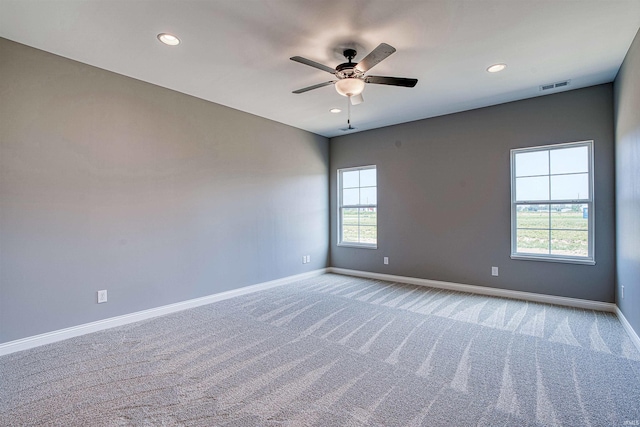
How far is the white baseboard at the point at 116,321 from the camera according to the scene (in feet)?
9.13

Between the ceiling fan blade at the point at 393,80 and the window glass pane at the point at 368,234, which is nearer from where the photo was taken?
the ceiling fan blade at the point at 393,80

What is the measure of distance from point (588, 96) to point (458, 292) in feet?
10.1

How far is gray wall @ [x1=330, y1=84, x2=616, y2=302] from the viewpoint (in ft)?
12.4

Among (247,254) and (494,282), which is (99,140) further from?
(494,282)

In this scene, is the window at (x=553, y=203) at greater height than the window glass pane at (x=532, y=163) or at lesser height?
lesser

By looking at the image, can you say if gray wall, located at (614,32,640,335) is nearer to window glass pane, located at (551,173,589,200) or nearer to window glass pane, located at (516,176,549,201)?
window glass pane, located at (551,173,589,200)

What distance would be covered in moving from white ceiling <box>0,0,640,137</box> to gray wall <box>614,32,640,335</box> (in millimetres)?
267

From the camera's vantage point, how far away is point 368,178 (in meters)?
5.95

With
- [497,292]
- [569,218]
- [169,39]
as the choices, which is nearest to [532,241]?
[569,218]

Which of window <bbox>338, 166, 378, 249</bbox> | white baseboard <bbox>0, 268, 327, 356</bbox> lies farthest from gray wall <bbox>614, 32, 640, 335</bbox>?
white baseboard <bbox>0, 268, 327, 356</bbox>

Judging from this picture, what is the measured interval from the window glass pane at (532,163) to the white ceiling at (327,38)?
860 mm

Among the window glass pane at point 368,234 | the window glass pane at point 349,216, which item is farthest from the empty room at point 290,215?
the window glass pane at point 349,216

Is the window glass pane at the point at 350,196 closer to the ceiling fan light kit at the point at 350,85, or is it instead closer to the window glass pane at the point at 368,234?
the window glass pane at the point at 368,234

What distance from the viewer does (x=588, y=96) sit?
12.5ft
